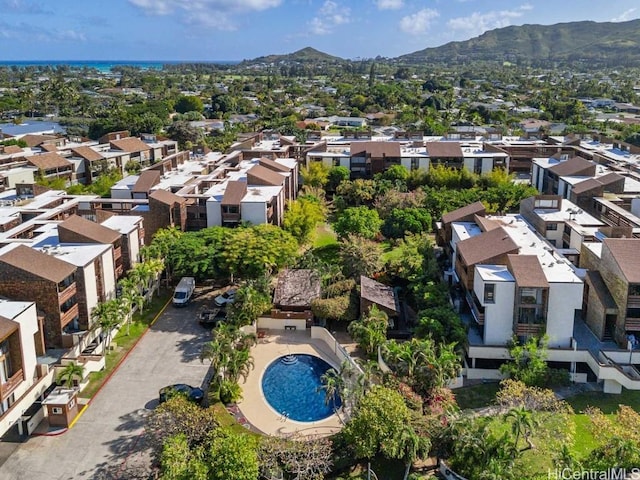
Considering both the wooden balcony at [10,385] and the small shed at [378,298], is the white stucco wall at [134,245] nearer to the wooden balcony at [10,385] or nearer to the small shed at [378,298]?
the wooden balcony at [10,385]

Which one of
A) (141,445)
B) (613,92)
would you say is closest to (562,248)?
(141,445)

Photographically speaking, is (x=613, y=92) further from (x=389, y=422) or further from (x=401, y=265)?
(x=389, y=422)

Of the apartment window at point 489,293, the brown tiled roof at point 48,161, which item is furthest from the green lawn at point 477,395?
the brown tiled roof at point 48,161

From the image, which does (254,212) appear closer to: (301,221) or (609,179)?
(301,221)

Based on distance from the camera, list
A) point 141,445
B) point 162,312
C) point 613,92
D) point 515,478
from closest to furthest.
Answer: point 515,478, point 141,445, point 162,312, point 613,92

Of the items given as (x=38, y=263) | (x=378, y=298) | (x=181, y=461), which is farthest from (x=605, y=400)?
(x=38, y=263)

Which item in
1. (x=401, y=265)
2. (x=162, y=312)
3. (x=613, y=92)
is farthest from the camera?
(x=613, y=92)

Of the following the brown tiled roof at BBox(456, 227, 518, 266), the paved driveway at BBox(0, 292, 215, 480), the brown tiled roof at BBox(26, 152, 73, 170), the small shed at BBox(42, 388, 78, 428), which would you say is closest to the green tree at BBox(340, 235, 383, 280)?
the brown tiled roof at BBox(456, 227, 518, 266)

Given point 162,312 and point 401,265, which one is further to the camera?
point 401,265
